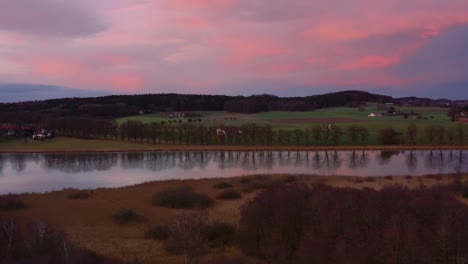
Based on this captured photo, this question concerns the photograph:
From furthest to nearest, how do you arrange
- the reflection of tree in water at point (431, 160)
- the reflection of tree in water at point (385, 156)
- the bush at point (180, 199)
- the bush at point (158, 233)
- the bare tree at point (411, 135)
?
the bare tree at point (411, 135) → the reflection of tree in water at point (385, 156) → the reflection of tree in water at point (431, 160) → the bush at point (180, 199) → the bush at point (158, 233)

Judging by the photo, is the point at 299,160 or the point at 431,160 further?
the point at 299,160

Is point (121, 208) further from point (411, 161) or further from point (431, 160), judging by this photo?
point (431, 160)

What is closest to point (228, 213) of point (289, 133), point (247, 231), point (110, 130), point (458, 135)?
point (247, 231)

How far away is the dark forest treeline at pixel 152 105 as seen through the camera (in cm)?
9646

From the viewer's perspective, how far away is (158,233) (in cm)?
1672

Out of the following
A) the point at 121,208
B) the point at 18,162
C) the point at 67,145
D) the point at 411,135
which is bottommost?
the point at 18,162

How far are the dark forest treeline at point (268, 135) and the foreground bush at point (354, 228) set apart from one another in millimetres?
45385

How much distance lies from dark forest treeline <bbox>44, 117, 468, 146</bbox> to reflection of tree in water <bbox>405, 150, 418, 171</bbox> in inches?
338

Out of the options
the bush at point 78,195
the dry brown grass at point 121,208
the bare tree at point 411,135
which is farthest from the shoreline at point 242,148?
the bush at point 78,195

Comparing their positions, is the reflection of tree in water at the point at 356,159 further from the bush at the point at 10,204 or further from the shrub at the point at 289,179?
the bush at the point at 10,204

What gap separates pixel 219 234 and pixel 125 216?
17.7 feet

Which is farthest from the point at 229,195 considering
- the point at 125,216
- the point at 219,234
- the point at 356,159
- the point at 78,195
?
the point at 356,159

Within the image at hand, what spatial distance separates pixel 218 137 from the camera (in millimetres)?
64500

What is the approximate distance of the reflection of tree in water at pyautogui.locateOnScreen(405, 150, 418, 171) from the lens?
129 ft
